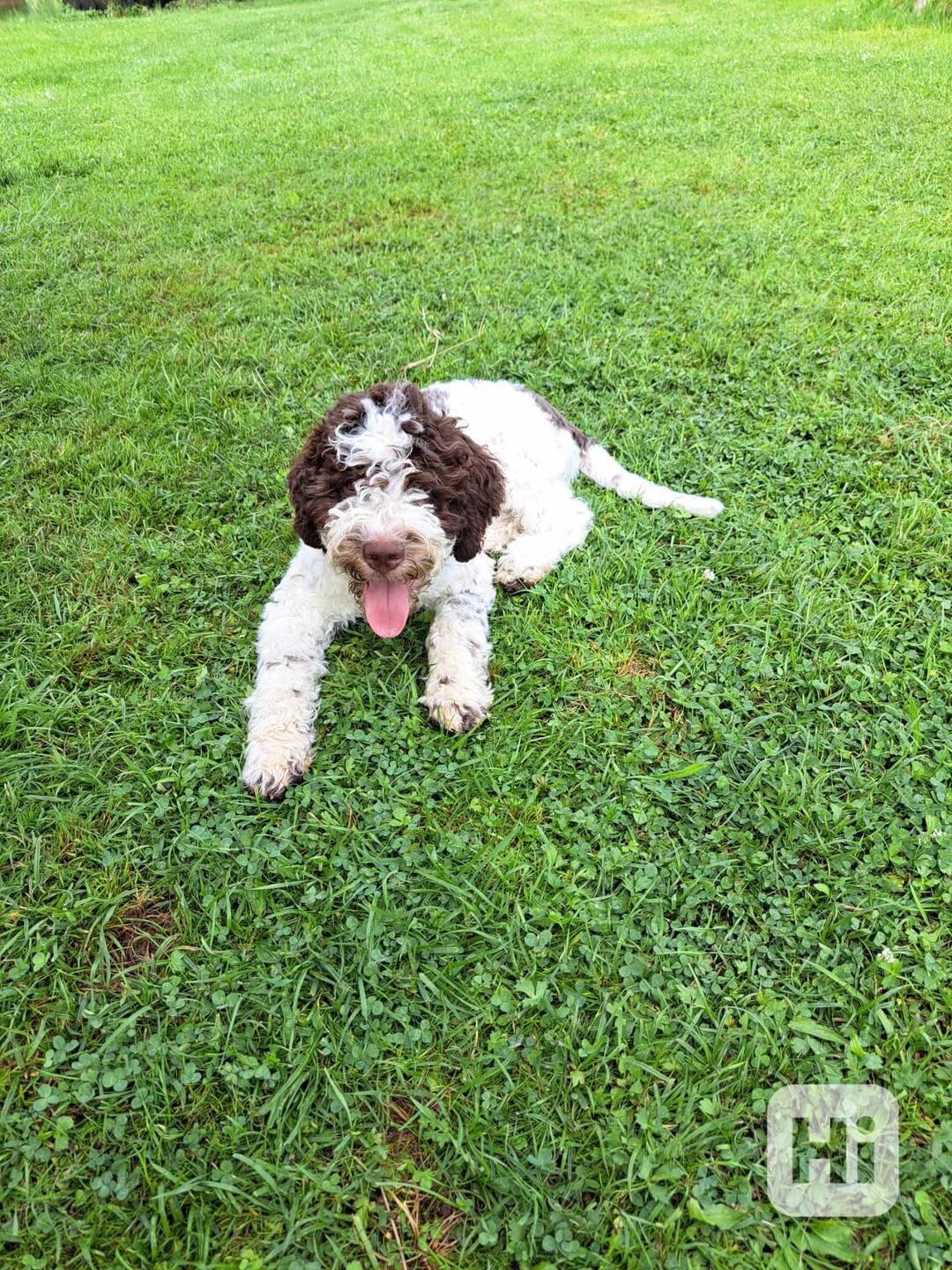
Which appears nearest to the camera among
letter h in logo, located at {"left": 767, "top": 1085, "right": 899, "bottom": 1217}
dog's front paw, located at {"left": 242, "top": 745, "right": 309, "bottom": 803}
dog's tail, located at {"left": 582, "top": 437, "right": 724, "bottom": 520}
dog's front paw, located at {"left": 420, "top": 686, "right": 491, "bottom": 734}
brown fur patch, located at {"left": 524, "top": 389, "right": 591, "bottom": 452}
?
letter h in logo, located at {"left": 767, "top": 1085, "right": 899, "bottom": 1217}

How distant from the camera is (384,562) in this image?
9.78ft

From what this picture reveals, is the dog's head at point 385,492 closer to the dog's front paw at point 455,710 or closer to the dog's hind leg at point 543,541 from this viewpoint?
the dog's front paw at point 455,710

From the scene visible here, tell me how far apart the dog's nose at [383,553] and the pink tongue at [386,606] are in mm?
210

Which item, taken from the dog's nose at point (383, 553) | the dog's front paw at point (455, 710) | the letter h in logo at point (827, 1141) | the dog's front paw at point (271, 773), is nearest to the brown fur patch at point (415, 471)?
the dog's nose at point (383, 553)

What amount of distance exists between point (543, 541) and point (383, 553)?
4.01 feet

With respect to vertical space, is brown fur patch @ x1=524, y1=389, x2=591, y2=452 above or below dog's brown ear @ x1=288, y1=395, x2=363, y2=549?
below

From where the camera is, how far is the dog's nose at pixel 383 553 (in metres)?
2.93

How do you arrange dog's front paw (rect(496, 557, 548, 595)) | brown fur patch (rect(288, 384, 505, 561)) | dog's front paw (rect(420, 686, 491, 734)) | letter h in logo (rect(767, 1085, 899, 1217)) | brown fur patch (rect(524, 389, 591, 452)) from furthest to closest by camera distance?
brown fur patch (rect(524, 389, 591, 452))
dog's front paw (rect(496, 557, 548, 595))
dog's front paw (rect(420, 686, 491, 734))
brown fur patch (rect(288, 384, 505, 561))
letter h in logo (rect(767, 1085, 899, 1217))

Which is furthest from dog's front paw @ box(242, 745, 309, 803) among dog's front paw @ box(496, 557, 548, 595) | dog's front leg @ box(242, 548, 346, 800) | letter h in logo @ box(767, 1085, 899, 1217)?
letter h in logo @ box(767, 1085, 899, 1217)

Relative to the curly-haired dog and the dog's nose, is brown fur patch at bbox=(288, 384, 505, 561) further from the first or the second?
the dog's nose

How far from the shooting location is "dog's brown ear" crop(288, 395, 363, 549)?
3.00 metres

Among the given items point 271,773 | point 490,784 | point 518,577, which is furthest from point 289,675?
point 518,577

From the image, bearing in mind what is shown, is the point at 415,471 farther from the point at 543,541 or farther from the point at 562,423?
the point at 562,423

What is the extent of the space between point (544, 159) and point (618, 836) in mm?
8238
